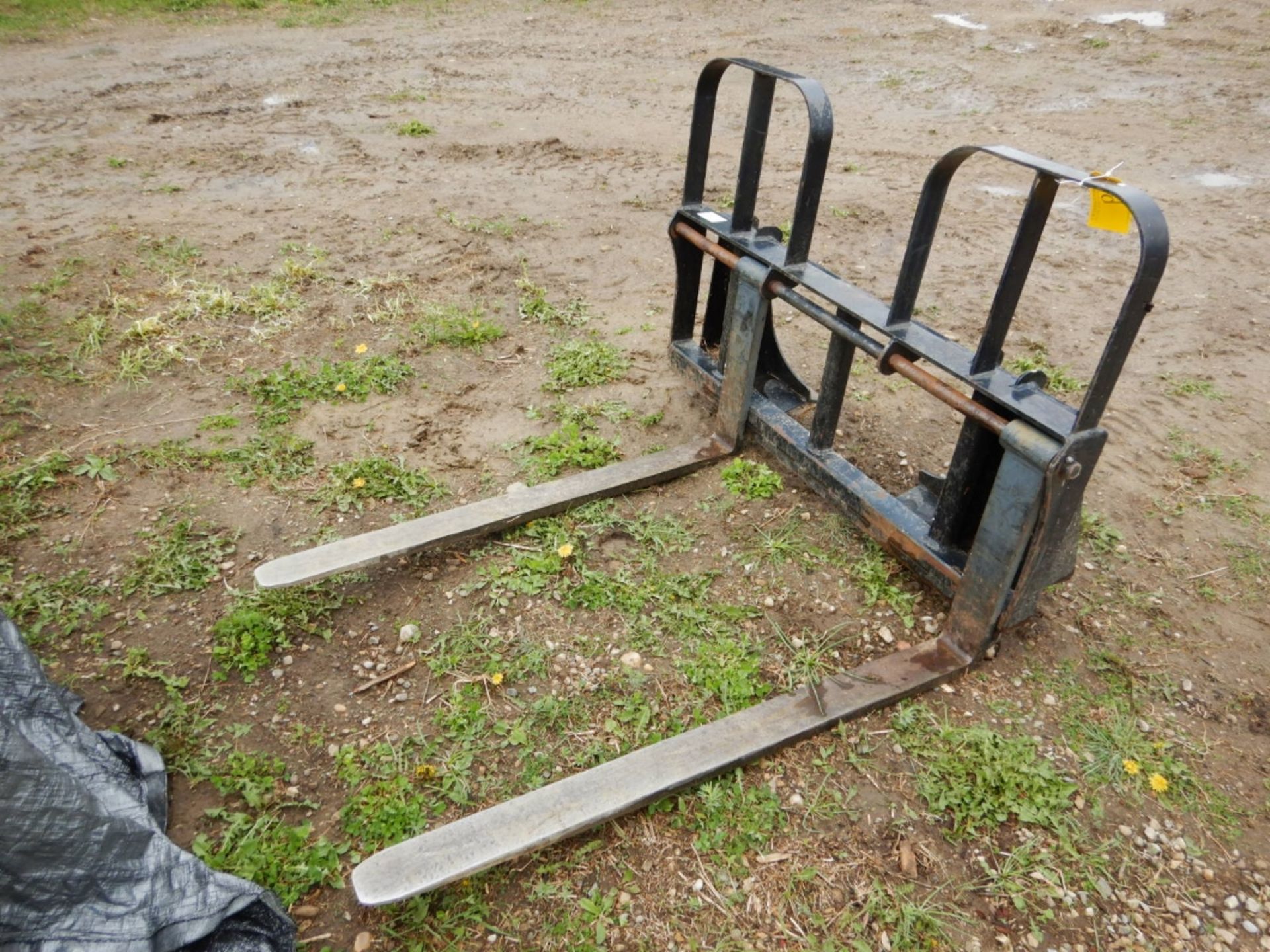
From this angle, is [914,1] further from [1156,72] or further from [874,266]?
[874,266]

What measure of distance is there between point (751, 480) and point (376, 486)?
5.53 ft

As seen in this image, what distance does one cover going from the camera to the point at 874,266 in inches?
215

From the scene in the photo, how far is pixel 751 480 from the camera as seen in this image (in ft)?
12.1

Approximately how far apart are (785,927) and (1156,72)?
10250 mm

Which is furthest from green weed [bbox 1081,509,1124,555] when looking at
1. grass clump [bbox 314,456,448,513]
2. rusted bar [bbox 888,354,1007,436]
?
grass clump [bbox 314,456,448,513]

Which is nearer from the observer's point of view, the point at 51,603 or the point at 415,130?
the point at 51,603

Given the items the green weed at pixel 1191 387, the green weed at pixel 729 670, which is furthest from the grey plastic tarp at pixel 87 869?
the green weed at pixel 1191 387

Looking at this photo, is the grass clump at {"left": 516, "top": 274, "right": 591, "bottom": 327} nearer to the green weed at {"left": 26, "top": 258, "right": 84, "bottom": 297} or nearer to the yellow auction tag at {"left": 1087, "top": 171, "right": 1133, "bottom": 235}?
the green weed at {"left": 26, "top": 258, "right": 84, "bottom": 297}

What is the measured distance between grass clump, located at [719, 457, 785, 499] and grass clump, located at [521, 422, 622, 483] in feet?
1.76

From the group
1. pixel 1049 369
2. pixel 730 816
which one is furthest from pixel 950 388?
pixel 1049 369

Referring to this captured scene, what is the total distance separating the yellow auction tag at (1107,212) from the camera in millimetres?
2135

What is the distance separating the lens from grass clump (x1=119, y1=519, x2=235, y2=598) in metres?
3.20

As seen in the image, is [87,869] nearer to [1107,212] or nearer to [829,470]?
[829,470]

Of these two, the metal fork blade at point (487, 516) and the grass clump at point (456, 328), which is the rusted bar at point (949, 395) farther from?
the grass clump at point (456, 328)
